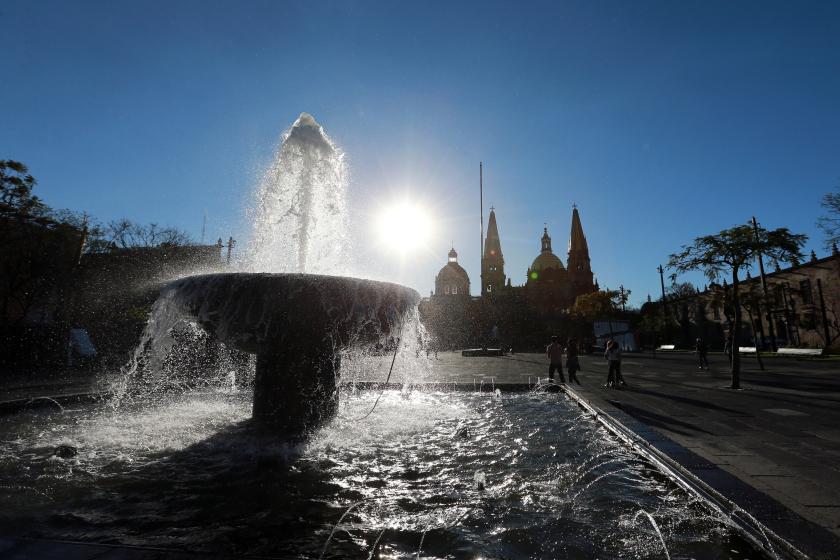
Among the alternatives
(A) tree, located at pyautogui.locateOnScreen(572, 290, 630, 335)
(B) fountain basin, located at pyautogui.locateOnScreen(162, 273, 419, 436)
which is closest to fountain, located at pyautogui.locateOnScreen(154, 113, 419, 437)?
(B) fountain basin, located at pyautogui.locateOnScreen(162, 273, 419, 436)

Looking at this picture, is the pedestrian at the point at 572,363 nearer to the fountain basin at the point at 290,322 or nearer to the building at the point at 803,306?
the fountain basin at the point at 290,322

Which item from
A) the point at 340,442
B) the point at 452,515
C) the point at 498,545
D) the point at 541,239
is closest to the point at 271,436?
the point at 340,442

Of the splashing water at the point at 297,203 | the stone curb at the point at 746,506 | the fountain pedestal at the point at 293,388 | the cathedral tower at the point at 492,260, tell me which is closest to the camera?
the stone curb at the point at 746,506

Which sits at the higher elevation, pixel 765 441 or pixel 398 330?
pixel 398 330

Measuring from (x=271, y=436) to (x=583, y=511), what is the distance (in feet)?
12.1

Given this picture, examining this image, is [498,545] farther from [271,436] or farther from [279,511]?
[271,436]

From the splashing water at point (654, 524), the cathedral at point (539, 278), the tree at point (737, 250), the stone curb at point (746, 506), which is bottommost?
the splashing water at point (654, 524)

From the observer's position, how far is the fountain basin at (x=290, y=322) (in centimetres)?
539

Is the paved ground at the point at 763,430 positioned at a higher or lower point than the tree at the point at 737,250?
lower

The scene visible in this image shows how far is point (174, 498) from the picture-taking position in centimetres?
324

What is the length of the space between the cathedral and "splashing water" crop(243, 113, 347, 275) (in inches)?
2534

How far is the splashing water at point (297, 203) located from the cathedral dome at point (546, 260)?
254 ft

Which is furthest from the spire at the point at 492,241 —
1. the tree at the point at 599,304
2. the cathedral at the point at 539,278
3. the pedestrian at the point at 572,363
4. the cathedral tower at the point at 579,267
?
the pedestrian at the point at 572,363

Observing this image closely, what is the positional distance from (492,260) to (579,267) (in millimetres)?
15699
